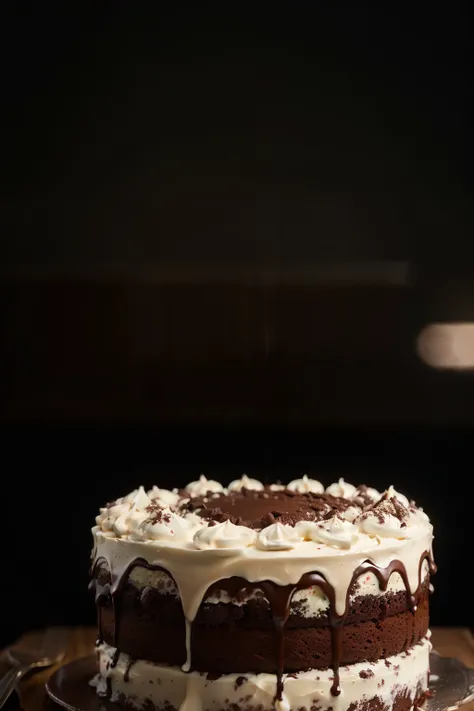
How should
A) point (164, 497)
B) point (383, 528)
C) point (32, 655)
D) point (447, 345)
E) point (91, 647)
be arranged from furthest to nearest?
point (447, 345), point (91, 647), point (32, 655), point (164, 497), point (383, 528)

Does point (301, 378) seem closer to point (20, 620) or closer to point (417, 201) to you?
point (417, 201)

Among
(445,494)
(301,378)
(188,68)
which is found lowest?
(445,494)

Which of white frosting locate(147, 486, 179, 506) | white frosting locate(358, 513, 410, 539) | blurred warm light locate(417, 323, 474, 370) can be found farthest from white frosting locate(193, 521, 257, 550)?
blurred warm light locate(417, 323, 474, 370)

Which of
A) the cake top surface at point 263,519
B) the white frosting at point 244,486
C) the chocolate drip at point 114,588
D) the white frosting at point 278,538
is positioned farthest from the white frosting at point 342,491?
the chocolate drip at point 114,588

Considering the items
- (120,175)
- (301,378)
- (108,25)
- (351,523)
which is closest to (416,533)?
(351,523)

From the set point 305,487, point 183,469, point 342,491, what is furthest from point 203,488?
point 183,469

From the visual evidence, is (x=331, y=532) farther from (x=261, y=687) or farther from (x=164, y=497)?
(x=164, y=497)

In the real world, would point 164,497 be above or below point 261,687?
above

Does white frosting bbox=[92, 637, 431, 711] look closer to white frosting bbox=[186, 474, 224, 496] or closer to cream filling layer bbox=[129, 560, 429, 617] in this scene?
cream filling layer bbox=[129, 560, 429, 617]
